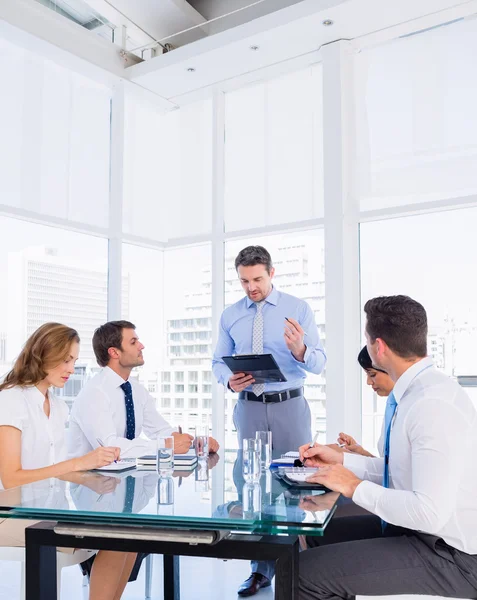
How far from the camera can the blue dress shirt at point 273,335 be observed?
3.71 metres

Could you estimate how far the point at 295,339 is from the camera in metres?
3.51

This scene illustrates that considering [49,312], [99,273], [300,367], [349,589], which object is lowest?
[349,589]

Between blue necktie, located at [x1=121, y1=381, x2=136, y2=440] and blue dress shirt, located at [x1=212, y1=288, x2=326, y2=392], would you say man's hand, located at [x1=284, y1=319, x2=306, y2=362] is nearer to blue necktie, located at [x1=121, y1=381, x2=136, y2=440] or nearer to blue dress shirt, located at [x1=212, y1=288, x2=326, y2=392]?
blue dress shirt, located at [x1=212, y1=288, x2=326, y2=392]

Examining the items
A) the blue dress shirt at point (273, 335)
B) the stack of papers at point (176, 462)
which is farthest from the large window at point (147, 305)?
the stack of papers at point (176, 462)

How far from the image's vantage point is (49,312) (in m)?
4.96

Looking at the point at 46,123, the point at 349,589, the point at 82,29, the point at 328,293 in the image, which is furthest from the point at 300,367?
the point at 82,29

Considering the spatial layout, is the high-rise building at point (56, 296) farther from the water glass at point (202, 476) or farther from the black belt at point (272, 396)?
the water glass at point (202, 476)

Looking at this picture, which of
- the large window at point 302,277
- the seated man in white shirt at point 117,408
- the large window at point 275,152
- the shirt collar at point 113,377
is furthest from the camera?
the large window at point 275,152

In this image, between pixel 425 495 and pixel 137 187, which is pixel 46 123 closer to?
pixel 137 187

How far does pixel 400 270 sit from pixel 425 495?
10.2 feet

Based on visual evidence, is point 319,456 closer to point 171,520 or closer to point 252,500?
point 252,500

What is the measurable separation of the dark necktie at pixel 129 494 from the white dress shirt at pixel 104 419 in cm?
48

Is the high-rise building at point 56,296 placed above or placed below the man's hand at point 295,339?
above

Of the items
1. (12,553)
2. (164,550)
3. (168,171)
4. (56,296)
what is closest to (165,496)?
(164,550)
